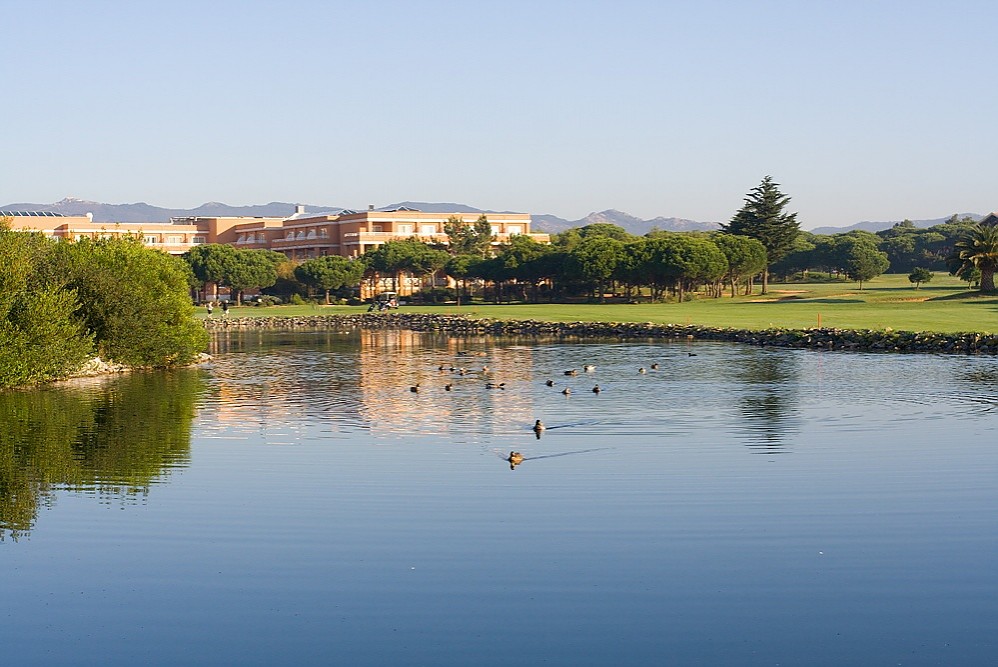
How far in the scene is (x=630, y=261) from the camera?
121688 mm

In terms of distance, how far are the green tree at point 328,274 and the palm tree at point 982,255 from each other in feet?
230

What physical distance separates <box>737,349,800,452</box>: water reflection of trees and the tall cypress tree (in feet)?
266

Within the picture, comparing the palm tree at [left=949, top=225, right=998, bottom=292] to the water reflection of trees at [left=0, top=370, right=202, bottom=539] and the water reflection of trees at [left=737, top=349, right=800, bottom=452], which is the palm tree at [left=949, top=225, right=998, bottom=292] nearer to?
the water reflection of trees at [left=737, top=349, right=800, bottom=452]

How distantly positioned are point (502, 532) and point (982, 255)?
305 ft

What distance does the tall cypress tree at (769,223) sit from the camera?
465 feet

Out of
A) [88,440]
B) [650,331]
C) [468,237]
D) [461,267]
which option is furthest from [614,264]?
[88,440]

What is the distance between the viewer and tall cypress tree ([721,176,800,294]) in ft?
465

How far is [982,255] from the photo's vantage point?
4050 inches

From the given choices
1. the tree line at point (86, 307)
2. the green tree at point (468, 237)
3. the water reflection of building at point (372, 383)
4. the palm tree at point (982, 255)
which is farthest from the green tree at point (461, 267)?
the tree line at point (86, 307)

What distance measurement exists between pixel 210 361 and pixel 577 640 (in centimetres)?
5093

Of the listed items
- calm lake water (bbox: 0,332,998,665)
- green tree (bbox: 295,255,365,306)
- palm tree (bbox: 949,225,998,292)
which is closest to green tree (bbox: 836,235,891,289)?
palm tree (bbox: 949,225,998,292)

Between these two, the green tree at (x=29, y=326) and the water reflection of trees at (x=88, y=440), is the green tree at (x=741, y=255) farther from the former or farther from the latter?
the green tree at (x=29, y=326)

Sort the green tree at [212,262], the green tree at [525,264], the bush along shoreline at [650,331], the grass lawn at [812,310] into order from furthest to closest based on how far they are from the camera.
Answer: the green tree at [212,262]
the green tree at [525,264]
the grass lawn at [812,310]
the bush along shoreline at [650,331]

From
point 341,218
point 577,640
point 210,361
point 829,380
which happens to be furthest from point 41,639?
point 341,218
